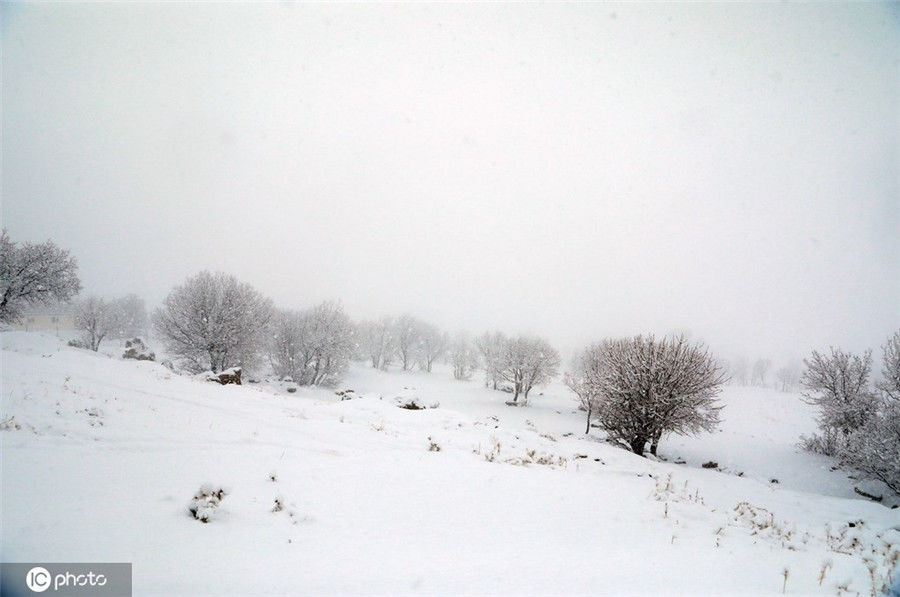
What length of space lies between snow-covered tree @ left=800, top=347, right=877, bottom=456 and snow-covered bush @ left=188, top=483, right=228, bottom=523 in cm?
3535

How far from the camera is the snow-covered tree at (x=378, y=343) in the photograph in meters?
76.5

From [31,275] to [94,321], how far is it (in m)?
37.0

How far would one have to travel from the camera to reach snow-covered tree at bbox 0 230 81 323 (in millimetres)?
26594

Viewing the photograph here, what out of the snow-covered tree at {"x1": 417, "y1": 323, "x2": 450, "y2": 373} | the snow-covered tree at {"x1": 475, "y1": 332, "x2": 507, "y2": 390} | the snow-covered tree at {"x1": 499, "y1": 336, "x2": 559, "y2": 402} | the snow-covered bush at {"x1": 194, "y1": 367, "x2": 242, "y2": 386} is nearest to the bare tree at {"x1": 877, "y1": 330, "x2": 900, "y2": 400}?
the snow-covered tree at {"x1": 499, "y1": 336, "x2": 559, "y2": 402}

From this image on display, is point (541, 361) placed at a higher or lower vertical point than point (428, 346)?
higher

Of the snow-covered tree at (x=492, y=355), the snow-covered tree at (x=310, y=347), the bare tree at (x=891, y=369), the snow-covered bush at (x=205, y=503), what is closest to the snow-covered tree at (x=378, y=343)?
the snow-covered tree at (x=492, y=355)

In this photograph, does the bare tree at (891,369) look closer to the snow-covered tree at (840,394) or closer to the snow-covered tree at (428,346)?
the snow-covered tree at (840,394)

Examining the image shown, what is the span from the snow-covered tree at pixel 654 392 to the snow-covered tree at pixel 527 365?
30883 millimetres

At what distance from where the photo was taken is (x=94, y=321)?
5409 cm

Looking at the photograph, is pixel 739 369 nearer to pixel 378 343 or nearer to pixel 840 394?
pixel 840 394

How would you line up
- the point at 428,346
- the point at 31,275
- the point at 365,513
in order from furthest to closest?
1. the point at 428,346
2. the point at 31,275
3. the point at 365,513

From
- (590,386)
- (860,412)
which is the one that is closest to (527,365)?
(590,386)

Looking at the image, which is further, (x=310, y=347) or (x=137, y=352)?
(x=310, y=347)

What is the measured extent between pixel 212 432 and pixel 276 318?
43475mm
